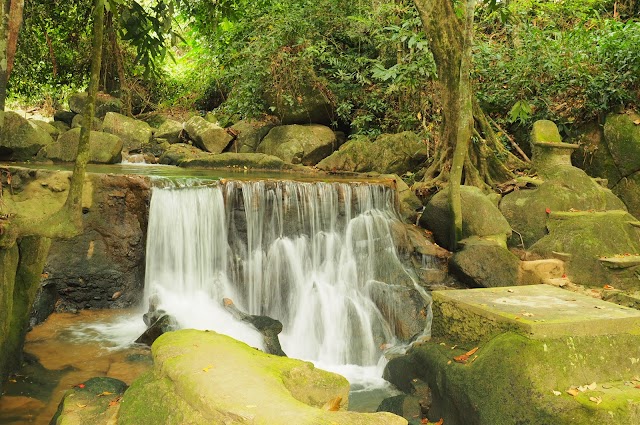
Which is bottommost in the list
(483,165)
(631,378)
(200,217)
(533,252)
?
(631,378)

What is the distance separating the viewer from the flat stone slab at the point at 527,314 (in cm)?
402

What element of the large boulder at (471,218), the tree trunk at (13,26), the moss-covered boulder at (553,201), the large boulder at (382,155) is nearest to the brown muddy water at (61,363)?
the tree trunk at (13,26)

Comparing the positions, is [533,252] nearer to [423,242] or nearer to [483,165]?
[423,242]

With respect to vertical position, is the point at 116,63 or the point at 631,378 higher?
the point at 116,63

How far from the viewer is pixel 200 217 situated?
7.99m

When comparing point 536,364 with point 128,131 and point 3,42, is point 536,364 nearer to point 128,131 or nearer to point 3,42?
point 3,42

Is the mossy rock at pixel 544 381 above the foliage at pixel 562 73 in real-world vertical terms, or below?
below

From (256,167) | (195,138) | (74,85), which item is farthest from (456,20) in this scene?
(74,85)

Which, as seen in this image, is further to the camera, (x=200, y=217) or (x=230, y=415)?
(x=200, y=217)

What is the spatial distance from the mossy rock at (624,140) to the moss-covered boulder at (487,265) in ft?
12.5

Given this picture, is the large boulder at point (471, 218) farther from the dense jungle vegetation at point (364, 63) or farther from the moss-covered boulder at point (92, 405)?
the moss-covered boulder at point (92, 405)

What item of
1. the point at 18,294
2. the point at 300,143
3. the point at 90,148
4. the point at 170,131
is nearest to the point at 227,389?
the point at 18,294

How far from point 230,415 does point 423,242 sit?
6.67 m

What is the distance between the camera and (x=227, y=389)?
2836mm
